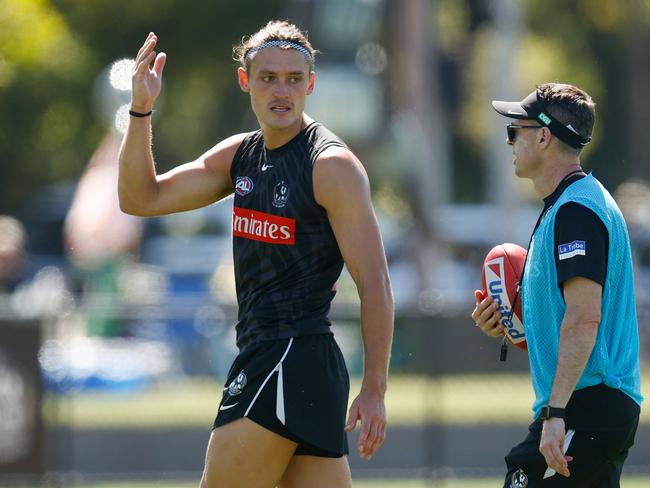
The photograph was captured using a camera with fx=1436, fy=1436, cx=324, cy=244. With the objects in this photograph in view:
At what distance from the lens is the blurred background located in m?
11.3

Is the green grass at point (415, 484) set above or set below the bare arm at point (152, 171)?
below

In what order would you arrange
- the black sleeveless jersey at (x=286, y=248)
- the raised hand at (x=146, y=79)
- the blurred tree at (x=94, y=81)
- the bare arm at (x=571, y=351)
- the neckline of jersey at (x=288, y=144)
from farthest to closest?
1. the blurred tree at (x=94, y=81)
2. the raised hand at (x=146, y=79)
3. the neckline of jersey at (x=288, y=144)
4. the black sleeveless jersey at (x=286, y=248)
5. the bare arm at (x=571, y=351)

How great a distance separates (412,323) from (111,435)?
2.63 meters

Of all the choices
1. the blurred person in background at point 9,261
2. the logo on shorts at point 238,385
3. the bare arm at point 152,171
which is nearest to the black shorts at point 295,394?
the logo on shorts at point 238,385

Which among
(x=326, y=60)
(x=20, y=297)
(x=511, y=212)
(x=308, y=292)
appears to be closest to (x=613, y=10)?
(x=511, y=212)

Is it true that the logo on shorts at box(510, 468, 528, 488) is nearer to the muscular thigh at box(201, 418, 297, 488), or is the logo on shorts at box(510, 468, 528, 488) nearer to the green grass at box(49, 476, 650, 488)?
the muscular thigh at box(201, 418, 297, 488)

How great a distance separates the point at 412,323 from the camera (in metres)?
11.2

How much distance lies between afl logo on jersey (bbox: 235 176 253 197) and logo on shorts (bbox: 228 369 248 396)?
0.71m

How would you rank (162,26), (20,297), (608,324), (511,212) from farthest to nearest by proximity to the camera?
(162,26)
(511,212)
(20,297)
(608,324)

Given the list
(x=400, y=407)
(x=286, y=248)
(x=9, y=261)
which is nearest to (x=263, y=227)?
(x=286, y=248)

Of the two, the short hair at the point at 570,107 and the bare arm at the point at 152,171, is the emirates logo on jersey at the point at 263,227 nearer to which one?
the bare arm at the point at 152,171

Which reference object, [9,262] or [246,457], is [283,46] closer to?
[246,457]

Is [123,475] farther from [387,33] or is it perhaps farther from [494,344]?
[387,33]

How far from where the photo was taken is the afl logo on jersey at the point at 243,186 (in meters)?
5.70
